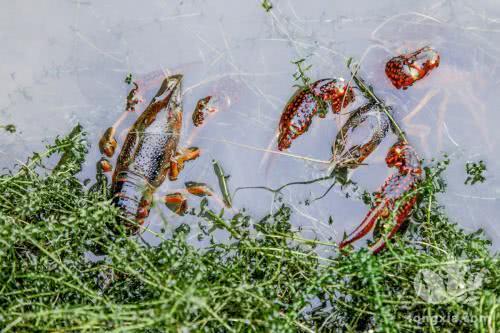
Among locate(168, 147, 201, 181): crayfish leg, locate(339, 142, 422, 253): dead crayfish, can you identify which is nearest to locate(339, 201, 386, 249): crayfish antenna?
locate(339, 142, 422, 253): dead crayfish

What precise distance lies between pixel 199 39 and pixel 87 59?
32cm

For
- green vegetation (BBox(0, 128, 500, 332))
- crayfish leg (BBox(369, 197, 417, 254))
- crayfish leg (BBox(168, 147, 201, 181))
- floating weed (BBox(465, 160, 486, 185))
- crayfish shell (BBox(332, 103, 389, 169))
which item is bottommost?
green vegetation (BBox(0, 128, 500, 332))

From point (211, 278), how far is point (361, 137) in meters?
0.58

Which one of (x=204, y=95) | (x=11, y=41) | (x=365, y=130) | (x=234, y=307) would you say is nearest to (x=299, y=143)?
(x=365, y=130)

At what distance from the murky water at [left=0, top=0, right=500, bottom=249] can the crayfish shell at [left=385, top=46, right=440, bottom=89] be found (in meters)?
0.02

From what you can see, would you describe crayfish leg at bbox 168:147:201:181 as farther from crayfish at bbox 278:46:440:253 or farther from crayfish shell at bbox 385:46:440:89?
crayfish shell at bbox 385:46:440:89

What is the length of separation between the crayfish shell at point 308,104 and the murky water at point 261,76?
25 mm

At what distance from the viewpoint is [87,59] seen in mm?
1542

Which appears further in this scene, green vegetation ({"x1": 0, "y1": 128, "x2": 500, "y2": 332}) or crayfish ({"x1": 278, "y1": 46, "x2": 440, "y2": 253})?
crayfish ({"x1": 278, "y1": 46, "x2": 440, "y2": 253})

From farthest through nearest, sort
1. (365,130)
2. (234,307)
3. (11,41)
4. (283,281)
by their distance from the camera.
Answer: (11,41), (365,130), (283,281), (234,307)

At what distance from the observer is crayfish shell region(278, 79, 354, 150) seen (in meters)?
1.46

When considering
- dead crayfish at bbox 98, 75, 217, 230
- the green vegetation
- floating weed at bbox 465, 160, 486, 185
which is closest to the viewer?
the green vegetation

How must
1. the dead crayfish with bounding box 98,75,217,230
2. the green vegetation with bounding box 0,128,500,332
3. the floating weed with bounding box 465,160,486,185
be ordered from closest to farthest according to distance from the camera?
the green vegetation with bounding box 0,128,500,332
the floating weed with bounding box 465,160,486,185
the dead crayfish with bounding box 98,75,217,230

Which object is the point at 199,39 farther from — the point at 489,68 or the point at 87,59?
the point at 489,68
